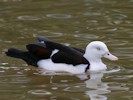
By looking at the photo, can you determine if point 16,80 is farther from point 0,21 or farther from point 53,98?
point 0,21

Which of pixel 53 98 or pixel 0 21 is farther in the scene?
pixel 0 21

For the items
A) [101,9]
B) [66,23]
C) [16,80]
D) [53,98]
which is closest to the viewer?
[53,98]

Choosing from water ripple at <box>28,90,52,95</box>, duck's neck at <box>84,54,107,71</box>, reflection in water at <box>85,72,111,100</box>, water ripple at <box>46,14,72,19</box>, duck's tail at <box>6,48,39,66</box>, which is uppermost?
water ripple at <box>46,14,72,19</box>

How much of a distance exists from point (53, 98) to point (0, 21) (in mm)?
6006

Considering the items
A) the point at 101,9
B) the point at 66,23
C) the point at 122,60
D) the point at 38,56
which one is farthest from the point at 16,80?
the point at 101,9

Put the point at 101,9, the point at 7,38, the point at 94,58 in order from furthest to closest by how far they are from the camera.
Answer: the point at 101,9
the point at 7,38
the point at 94,58

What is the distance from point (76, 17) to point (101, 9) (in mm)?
990

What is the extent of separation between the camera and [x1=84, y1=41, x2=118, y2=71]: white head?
1213 cm

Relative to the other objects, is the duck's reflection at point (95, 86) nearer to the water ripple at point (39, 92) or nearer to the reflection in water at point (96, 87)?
the reflection in water at point (96, 87)

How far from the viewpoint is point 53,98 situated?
33.8 feet

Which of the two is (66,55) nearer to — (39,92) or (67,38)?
(39,92)

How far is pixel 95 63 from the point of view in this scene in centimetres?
1220

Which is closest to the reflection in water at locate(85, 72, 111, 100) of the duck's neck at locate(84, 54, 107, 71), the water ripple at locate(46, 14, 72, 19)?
the duck's neck at locate(84, 54, 107, 71)

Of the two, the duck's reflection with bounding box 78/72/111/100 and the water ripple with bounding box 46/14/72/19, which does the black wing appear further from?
the water ripple with bounding box 46/14/72/19
